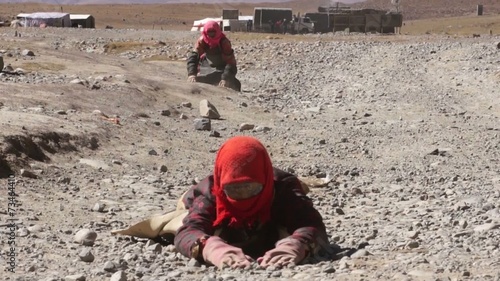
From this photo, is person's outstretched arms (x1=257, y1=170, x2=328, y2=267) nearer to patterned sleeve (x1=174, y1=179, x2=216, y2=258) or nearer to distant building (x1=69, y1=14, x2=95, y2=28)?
patterned sleeve (x1=174, y1=179, x2=216, y2=258)

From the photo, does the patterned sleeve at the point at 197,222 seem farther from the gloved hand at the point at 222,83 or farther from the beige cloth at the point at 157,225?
the gloved hand at the point at 222,83

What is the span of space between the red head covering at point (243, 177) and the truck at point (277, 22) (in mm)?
46061

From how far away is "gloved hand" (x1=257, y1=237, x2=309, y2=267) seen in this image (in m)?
6.14

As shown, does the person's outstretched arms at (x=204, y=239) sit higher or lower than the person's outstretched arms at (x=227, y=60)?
higher

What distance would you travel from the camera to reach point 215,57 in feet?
59.5

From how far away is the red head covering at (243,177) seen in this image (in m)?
6.21

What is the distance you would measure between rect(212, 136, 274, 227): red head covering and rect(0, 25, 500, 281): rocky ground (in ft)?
1.35

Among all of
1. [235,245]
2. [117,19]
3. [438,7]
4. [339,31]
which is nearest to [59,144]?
[235,245]

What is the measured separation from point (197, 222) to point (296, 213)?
596mm

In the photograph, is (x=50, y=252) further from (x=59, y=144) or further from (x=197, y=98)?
(x=197, y=98)

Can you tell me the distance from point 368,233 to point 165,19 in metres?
90.9

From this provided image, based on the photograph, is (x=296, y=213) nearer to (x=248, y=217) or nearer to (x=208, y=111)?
(x=248, y=217)

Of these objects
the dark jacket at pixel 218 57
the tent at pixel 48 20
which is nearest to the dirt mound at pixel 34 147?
the dark jacket at pixel 218 57

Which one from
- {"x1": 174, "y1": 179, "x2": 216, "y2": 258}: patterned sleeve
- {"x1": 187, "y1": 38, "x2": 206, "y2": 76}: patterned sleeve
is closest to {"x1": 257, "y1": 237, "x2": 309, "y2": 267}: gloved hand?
{"x1": 174, "y1": 179, "x2": 216, "y2": 258}: patterned sleeve
